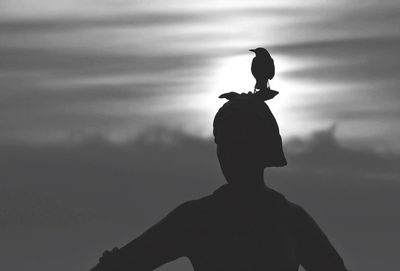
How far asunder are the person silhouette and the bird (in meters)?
0.17

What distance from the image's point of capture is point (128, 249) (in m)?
15.5

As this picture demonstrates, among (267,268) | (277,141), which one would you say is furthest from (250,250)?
(277,141)

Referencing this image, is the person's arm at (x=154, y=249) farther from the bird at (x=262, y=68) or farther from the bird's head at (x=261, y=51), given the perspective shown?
the bird's head at (x=261, y=51)

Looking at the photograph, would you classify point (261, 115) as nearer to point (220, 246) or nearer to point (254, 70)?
point (254, 70)

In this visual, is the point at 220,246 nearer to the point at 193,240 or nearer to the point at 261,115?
the point at 193,240

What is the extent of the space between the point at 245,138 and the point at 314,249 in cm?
154

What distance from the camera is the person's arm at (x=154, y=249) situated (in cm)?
1542

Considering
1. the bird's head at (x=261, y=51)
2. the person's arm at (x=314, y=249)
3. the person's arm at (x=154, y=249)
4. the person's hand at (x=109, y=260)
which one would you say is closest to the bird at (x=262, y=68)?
the bird's head at (x=261, y=51)

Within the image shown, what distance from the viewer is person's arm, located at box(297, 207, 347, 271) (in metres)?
15.8

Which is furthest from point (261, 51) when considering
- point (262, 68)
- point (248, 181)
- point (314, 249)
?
point (314, 249)

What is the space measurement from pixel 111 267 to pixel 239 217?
147cm

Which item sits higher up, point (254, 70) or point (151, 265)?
point (254, 70)

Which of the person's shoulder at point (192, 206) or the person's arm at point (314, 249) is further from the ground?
the person's shoulder at point (192, 206)

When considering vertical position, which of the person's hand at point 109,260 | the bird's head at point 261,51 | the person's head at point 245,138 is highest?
the bird's head at point 261,51
